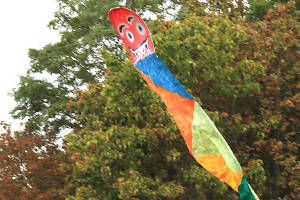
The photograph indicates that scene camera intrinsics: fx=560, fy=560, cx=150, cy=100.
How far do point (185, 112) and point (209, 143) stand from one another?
49 cm

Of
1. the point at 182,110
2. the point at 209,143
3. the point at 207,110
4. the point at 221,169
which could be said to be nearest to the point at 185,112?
the point at 182,110

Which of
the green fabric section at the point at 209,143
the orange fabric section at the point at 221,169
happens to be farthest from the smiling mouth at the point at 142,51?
the orange fabric section at the point at 221,169

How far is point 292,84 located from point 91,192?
488 centimetres

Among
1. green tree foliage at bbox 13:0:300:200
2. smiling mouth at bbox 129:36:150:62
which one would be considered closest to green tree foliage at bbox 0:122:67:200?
green tree foliage at bbox 13:0:300:200

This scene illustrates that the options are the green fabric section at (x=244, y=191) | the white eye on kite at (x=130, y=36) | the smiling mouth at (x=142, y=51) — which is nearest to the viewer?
the green fabric section at (x=244, y=191)

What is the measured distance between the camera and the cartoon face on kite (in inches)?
273

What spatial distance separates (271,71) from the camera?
12516mm

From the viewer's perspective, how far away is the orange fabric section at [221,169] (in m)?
6.58

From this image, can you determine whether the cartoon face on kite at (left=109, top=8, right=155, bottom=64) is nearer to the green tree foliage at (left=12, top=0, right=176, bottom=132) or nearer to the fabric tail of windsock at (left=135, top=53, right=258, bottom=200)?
the fabric tail of windsock at (left=135, top=53, right=258, bottom=200)

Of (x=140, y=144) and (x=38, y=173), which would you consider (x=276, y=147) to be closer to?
(x=140, y=144)

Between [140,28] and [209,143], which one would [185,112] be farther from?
[140,28]

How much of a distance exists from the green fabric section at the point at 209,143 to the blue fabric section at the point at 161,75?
370 mm

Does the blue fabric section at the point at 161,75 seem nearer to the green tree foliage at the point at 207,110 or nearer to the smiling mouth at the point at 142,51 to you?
the smiling mouth at the point at 142,51

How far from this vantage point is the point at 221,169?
6.61 meters
